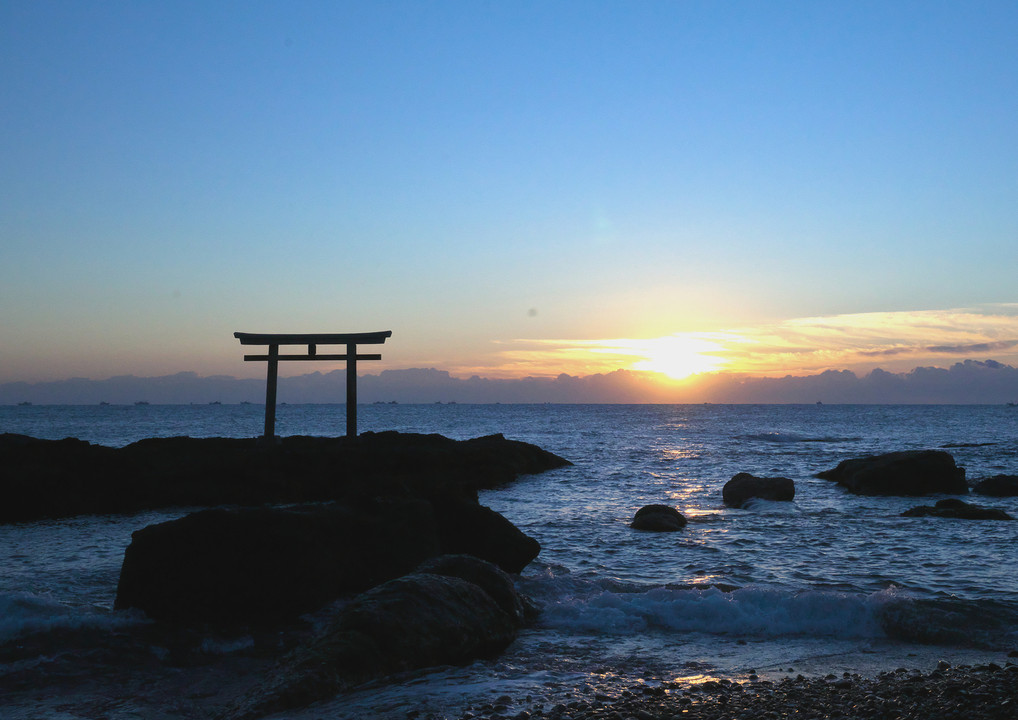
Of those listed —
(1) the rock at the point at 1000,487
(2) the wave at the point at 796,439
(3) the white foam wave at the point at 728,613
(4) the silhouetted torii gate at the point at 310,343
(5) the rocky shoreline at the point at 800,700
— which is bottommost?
(2) the wave at the point at 796,439

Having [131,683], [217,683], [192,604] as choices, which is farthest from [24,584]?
[217,683]

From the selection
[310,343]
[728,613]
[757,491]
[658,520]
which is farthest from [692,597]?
[310,343]

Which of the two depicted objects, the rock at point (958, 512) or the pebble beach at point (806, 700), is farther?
the rock at point (958, 512)

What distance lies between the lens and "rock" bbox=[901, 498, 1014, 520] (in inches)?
659

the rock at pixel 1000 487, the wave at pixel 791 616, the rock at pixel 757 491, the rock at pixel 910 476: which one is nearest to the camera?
the wave at pixel 791 616

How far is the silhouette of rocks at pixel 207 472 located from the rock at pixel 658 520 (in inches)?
169

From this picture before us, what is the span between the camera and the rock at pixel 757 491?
787 inches

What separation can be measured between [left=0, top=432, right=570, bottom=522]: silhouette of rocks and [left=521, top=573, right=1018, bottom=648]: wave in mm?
5061

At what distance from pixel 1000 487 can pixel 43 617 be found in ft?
84.3

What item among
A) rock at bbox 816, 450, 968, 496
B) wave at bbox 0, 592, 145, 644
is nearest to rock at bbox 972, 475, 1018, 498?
rock at bbox 816, 450, 968, 496

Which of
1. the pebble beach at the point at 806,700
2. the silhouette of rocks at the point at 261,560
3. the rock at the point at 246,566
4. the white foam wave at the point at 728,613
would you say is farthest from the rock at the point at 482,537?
the pebble beach at the point at 806,700

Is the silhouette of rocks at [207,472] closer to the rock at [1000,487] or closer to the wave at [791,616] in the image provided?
the wave at [791,616]

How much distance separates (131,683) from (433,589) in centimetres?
298

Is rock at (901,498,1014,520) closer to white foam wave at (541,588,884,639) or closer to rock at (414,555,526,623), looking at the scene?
white foam wave at (541,588,884,639)
